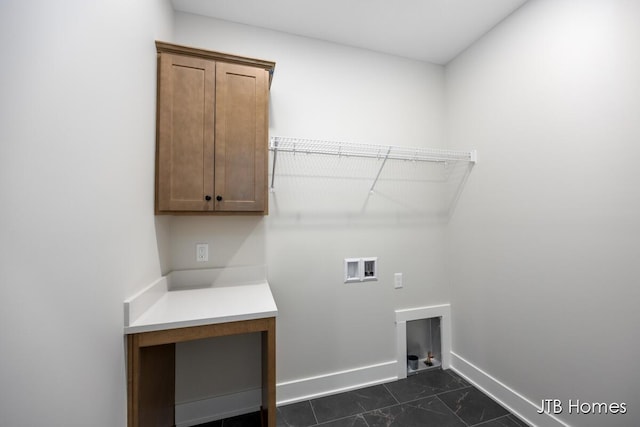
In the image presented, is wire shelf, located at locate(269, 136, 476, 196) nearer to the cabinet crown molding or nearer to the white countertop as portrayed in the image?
the cabinet crown molding

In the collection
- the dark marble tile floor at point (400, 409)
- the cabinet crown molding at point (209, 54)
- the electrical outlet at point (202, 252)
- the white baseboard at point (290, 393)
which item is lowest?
the dark marble tile floor at point (400, 409)

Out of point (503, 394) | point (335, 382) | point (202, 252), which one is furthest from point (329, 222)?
point (503, 394)

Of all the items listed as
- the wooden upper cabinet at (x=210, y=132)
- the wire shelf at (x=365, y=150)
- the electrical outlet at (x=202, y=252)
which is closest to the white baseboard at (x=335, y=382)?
the electrical outlet at (x=202, y=252)

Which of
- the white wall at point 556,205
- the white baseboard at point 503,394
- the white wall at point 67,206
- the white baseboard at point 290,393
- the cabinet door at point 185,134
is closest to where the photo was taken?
the white wall at point 67,206

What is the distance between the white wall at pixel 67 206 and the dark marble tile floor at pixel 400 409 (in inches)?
43.5

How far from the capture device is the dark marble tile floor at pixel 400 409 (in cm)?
167

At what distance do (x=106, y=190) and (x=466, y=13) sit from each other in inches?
95.5

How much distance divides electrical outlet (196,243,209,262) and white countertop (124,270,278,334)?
7.8 inches

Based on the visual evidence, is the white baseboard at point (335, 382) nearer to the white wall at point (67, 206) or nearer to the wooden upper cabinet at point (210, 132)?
the white wall at point (67, 206)

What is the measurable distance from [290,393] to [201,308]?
1061 mm

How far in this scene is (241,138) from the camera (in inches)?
61.3

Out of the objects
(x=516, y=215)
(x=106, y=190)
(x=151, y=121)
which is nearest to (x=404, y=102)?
(x=516, y=215)

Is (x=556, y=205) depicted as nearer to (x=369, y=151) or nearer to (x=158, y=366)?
(x=369, y=151)

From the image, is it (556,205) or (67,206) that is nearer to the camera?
(67,206)
